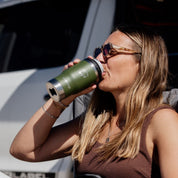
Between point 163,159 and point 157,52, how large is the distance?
1.61 feet

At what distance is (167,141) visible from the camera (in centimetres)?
138

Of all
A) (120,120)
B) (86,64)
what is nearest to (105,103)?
(120,120)

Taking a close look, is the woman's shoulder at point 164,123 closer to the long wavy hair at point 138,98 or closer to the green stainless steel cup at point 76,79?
the long wavy hair at point 138,98

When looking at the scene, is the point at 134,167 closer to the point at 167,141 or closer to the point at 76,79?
the point at 167,141

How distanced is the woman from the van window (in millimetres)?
648

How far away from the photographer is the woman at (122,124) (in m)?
1.44

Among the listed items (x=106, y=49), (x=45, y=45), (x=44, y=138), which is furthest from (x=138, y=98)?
(x=45, y=45)

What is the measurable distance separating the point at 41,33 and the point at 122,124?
1219mm

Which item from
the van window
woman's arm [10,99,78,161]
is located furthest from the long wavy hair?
the van window

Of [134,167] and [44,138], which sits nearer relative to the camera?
[134,167]

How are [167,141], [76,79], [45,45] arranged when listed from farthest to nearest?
[45,45] < [76,79] < [167,141]

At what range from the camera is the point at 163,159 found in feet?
4.51

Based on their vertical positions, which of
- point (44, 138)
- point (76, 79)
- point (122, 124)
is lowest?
point (44, 138)

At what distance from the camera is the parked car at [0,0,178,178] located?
218 centimetres
